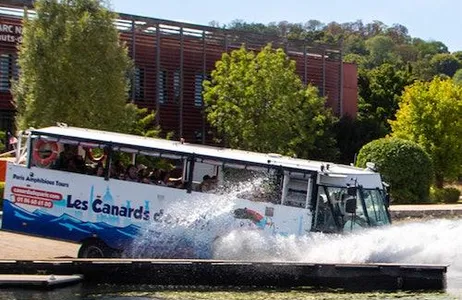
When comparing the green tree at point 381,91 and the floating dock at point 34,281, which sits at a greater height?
the green tree at point 381,91

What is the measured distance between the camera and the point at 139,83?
49344 millimetres

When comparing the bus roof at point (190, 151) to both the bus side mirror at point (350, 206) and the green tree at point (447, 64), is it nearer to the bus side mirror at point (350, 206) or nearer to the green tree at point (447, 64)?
the bus side mirror at point (350, 206)

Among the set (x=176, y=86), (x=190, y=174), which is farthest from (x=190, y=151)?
(x=176, y=86)

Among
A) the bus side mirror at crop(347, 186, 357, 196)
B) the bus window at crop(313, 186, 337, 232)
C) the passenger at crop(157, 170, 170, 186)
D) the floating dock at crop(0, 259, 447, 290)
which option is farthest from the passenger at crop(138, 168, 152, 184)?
the bus side mirror at crop(347, 186, 357, 196)

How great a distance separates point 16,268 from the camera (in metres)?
18.8

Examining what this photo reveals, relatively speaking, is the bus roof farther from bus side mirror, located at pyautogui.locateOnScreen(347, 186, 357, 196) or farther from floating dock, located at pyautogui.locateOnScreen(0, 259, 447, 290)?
floating dock, located at pyautogui.locateOnScreen(0, 259, 447, 290)

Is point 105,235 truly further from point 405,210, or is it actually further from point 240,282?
point 405,210

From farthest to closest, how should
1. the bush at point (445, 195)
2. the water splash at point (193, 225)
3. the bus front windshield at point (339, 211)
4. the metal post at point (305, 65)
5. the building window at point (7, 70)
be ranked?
the metal post at point (305, 65) < the bush at point (445, 195) < the building window at point (7, 70) < the water splash at point (193, 225) < the bus front windshield at point (339, 211)

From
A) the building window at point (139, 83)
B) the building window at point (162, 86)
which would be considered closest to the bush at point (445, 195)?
the building window at point (162, 86)

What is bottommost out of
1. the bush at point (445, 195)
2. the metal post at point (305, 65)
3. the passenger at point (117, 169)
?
the bush at point (445, 195)

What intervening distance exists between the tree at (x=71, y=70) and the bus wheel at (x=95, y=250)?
1401cm

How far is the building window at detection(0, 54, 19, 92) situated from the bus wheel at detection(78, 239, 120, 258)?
79.7ft

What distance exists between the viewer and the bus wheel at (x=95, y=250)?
21.0 m

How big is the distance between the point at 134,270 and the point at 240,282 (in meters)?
2.09
